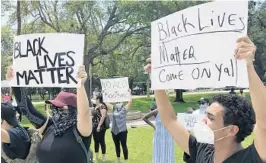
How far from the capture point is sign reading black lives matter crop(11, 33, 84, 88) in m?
3.78

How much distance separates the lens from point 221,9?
2770 millimetres

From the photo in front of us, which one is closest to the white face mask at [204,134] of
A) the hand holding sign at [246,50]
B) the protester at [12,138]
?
the hand holding sign at [246,50]

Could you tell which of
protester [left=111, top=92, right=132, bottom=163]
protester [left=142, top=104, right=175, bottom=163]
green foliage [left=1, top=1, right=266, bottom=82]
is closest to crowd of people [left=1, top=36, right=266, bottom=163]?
protester [left=142, top=104, right=175, bottom=163]

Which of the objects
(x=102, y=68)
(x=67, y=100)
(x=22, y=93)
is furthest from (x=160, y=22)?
(x=102, y=68)

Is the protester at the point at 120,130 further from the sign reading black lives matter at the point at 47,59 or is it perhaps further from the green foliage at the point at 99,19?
the green foliage at the point at 99,19

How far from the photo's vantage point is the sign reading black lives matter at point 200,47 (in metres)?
2.70

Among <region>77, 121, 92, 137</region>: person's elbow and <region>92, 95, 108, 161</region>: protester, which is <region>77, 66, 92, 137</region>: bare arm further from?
<region>92, 95, 108, 161</region>: protester

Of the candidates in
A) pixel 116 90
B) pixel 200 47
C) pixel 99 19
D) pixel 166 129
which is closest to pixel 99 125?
pixel 116 90

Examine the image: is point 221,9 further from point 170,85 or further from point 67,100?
point 67,100

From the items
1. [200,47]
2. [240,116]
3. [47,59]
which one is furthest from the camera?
[47,59]

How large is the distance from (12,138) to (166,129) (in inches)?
Answer: 62.0

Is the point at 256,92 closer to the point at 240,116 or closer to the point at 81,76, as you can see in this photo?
the point at 240,116

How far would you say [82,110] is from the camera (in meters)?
3.53

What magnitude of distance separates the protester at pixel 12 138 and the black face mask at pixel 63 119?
0.40 meters
